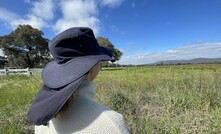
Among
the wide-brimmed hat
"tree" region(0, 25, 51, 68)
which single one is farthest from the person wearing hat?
"tree" region(0, 25, 51, 68)

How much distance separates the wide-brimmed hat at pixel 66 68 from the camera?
0.87m

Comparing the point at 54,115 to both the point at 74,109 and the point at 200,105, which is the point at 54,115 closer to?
the point at 74,109

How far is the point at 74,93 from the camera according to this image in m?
0.90

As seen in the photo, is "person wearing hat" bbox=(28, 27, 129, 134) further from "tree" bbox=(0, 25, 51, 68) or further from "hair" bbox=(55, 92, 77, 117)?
"tree" bbox=(0, 25, 51, 68)

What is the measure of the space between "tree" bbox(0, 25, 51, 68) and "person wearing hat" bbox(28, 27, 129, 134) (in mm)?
41303

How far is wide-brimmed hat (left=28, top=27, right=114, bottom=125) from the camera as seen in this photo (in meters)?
0.87

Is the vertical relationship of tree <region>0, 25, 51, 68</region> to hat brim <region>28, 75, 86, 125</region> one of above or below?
above

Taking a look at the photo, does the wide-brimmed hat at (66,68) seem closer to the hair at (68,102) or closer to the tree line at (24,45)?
the hair at (68,102)

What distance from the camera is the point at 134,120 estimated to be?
362cm

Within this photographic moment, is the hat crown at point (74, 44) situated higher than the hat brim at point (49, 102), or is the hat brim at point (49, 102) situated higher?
the hat crown at point (74, 44)

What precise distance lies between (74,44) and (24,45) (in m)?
43.1

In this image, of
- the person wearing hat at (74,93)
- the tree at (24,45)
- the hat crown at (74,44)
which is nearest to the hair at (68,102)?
the person wearing hat at (74,93)

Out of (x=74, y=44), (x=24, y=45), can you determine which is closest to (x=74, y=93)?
(x=74, y=44)

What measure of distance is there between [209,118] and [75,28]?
10.7 ft
